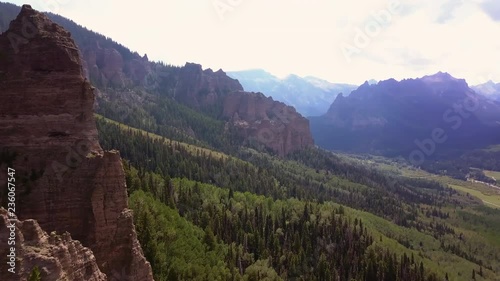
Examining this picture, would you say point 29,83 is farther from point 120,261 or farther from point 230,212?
point 230,212

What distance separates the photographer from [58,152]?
49.6m

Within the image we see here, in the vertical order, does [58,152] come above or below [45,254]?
above

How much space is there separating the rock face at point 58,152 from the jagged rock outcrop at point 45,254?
25.3 ft

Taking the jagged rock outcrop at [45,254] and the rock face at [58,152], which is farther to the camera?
the rock face at [58,152]

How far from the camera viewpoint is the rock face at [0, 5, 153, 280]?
1880 inches

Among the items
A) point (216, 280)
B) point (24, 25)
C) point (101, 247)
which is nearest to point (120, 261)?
point (101, 247)

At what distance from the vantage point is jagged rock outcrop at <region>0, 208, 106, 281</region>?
34.0 meters

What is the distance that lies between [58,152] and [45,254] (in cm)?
1637

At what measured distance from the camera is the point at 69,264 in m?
38.8

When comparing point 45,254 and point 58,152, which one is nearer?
point 45,254

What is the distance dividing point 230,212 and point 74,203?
99.9 m

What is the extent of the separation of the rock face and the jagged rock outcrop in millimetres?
7703

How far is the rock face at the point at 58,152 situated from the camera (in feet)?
157

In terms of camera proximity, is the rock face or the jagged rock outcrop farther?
the rock face
